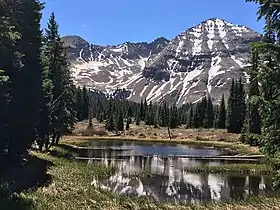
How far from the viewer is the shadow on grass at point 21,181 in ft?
68.4

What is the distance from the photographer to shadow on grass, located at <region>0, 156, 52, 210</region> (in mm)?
20844

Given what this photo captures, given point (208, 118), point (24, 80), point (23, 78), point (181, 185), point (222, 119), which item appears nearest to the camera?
point (23, 78)

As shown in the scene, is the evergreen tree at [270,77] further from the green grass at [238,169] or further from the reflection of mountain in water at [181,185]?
the green grass at [238,169]

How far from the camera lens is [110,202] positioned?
982 inches

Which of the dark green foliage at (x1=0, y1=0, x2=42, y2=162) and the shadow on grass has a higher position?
the dark green foliage at (x1=0, y1=0, x2=42, y2=162)

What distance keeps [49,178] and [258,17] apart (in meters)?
20.4

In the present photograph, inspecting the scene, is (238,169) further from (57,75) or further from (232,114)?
(232,114)

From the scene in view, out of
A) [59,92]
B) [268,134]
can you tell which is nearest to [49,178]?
[268,134]

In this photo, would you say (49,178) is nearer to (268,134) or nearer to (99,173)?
(99,173)

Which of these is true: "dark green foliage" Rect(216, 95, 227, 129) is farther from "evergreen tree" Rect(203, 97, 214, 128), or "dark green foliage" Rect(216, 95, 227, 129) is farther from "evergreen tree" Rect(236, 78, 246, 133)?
"evergreen tree" Rect(236, 78, 246, 133)

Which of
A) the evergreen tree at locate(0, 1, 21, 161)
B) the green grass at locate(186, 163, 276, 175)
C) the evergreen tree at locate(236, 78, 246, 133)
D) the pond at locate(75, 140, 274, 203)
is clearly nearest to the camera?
the evergreen tree at locate(0, 1, 21, 161)

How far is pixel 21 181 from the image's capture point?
2966 cm

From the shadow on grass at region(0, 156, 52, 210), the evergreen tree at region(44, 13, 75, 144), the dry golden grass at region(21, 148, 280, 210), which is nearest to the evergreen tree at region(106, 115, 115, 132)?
the evergreen tree at region(44, 13, 75, 144)

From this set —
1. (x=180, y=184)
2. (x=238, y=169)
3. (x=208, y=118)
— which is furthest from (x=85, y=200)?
(x=208, y=118)
